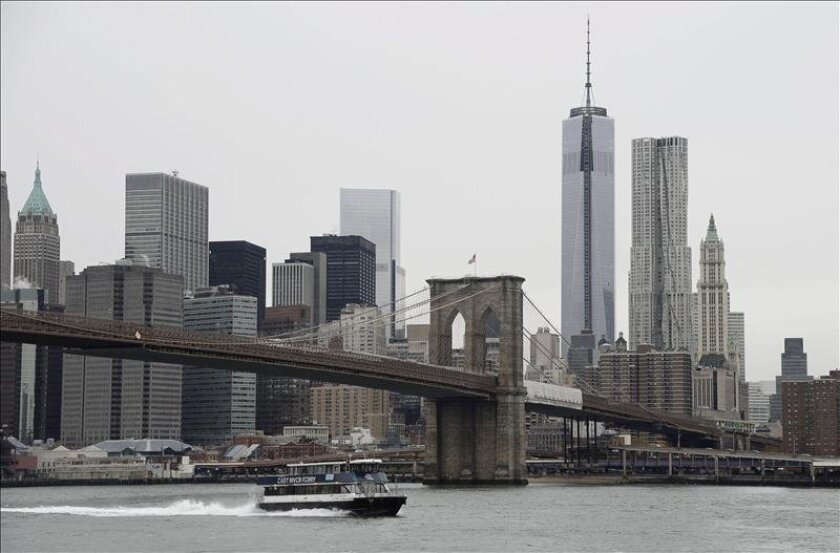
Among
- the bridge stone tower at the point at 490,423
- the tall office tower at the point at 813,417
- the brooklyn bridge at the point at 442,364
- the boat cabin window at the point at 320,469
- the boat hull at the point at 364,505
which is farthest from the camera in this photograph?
the tall office tower at the point at 813,417

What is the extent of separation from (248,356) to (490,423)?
25.5m

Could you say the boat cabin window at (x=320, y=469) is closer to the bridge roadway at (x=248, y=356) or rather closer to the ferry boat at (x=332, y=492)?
the ferry boat at (x=332, y=492)

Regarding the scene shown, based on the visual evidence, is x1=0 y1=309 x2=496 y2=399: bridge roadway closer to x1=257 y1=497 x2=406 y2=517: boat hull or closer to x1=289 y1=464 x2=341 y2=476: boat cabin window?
x1=289 y1=464 x2=341 y2=476: boat cabin window

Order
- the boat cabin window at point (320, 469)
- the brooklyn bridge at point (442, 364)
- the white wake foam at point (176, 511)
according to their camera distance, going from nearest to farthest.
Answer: the white wake foam at point (176, 511) < the boat cabin window at point (320, 469) < the brooklyn bridge at point (442, 364)

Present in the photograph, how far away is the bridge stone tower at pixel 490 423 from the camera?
346 ft

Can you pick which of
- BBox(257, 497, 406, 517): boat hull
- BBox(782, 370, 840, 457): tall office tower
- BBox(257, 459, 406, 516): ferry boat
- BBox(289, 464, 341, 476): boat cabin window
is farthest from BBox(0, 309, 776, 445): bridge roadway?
BBox(782, 370, 840, 457): tall office tower

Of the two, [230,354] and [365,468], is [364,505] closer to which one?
[365,468]

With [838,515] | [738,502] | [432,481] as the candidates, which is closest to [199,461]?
[432,481]

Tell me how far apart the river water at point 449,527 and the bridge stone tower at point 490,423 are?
1661 centimetres

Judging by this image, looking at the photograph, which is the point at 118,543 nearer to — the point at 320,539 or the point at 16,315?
the point at 320,539

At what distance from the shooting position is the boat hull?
67125 mm

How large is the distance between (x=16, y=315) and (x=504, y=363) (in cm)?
4266

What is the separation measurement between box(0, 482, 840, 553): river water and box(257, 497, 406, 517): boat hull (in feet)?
1.74

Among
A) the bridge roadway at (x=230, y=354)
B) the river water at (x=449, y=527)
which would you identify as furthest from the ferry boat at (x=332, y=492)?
the bridge roadway at (x=230, y=354)
